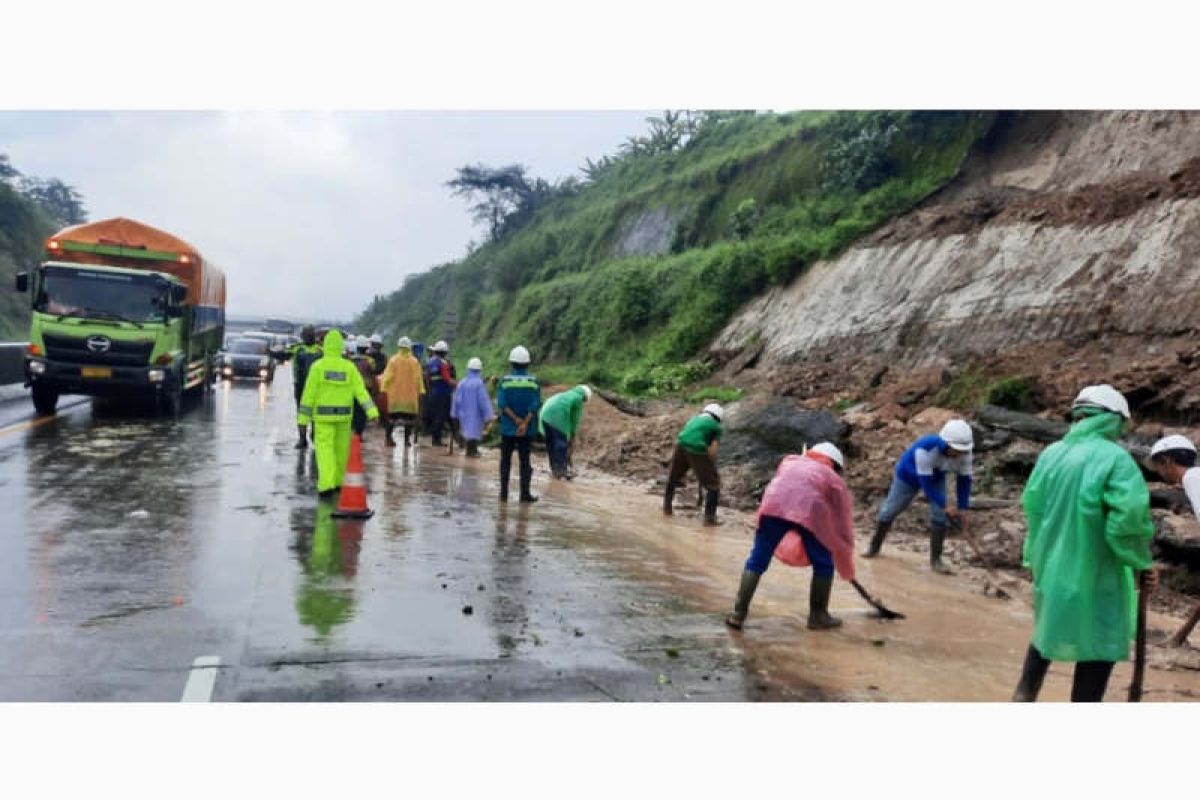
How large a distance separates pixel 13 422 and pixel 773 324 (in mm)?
14388

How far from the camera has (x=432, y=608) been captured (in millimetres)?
7125

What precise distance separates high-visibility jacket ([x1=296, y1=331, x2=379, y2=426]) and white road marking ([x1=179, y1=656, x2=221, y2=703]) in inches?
214

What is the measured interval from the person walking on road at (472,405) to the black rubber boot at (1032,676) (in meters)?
11.0

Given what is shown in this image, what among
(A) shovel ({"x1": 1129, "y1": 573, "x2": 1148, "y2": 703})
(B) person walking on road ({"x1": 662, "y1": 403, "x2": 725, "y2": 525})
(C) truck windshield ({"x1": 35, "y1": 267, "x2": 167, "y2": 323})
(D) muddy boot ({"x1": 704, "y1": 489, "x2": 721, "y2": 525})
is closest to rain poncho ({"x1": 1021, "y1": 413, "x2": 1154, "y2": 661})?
(A) shovel ({"x1": 1129, "y1": 573, "x2": 1148, "y2": 703})

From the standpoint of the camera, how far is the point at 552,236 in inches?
1993

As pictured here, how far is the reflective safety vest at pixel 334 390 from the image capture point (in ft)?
36.3

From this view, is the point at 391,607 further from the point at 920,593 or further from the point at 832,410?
the point at 832,410

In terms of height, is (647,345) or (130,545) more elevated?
Answer: (647,345)

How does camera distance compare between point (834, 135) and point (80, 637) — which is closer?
point (80, 637)

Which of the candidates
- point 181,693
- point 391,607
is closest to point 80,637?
point 181,693

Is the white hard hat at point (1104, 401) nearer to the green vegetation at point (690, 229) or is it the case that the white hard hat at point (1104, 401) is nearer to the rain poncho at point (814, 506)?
the rain poncho at point (814, 506)

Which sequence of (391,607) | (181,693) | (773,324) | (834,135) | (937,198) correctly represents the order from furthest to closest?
(834,135) → (773,324) → (937,198) → (391,607) → (181,693)
